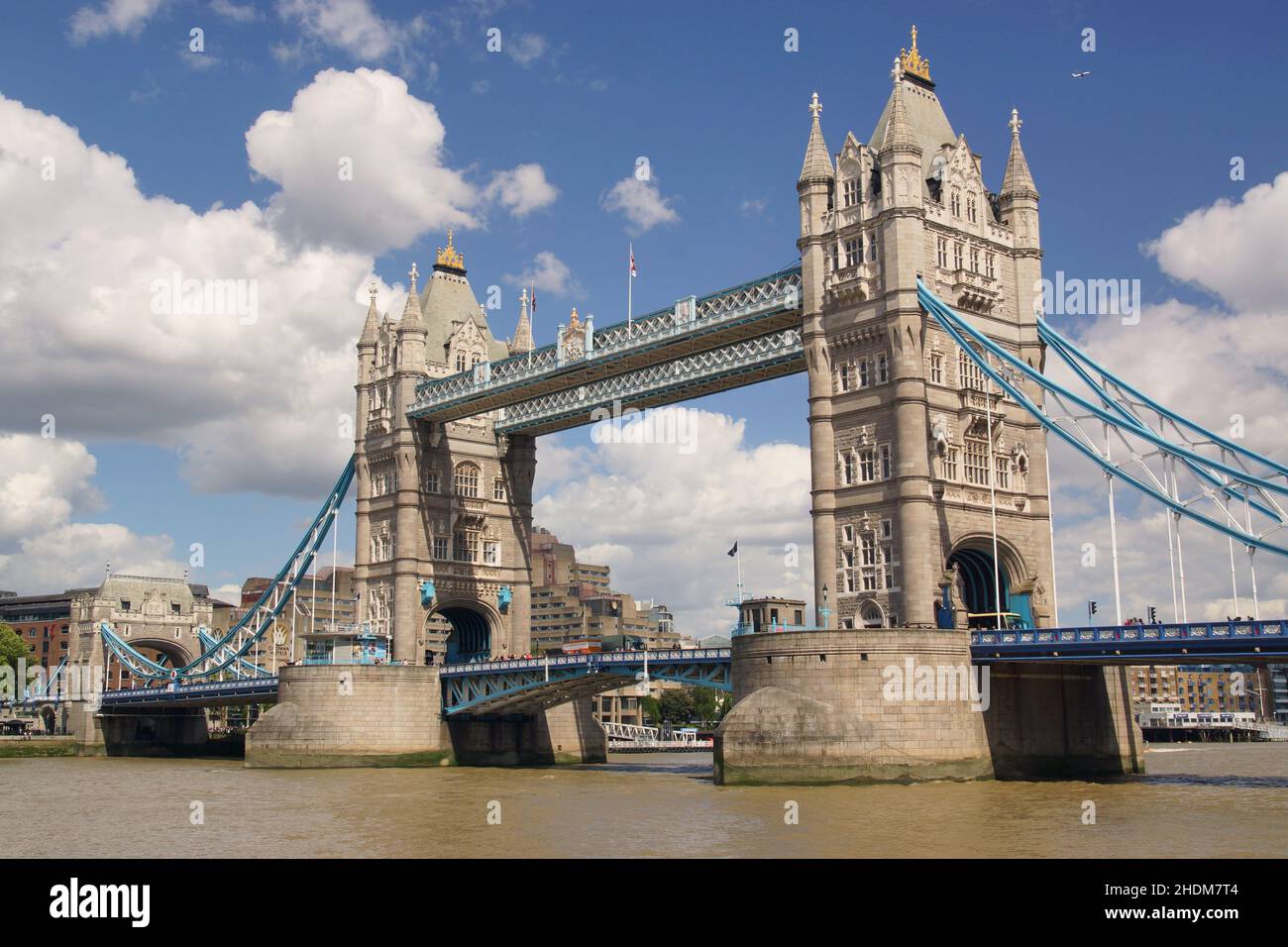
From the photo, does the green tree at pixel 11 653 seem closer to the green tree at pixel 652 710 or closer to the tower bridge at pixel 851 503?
the tower bridge at pixel 851 503

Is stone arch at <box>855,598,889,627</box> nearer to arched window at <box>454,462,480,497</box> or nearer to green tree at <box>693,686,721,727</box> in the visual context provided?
arched window at <box>454,462,480,497</box>

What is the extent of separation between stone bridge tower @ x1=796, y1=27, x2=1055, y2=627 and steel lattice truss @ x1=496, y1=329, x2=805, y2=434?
14.9ft

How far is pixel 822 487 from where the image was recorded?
5697cm

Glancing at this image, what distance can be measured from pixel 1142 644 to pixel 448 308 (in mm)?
53017

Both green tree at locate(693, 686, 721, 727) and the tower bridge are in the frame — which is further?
green tree at locate(693, 686, 721, 727)

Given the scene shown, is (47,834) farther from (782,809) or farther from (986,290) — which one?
(986,290)

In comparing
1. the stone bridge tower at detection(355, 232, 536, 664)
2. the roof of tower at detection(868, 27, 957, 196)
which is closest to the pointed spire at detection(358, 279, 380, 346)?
the stone bridge tower at detection(355, 232, 536, 664)

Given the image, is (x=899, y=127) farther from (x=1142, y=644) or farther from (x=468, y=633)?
(x=468, y=633)

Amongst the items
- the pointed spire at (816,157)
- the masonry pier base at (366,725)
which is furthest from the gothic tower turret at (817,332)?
the masonry pier base at (366,725)

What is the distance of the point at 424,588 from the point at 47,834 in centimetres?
4249

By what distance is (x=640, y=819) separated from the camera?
127 feet

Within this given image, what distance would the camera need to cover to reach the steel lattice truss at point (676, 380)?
2463 inches

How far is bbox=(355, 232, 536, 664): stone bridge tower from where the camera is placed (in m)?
80.2

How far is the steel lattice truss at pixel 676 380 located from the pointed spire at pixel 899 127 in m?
9.53
